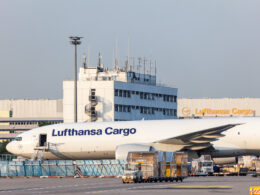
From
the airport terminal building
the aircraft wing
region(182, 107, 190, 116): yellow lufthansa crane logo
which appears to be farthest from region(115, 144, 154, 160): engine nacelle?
region(182, 107, 190, 116): yellow lufthansa crane logo

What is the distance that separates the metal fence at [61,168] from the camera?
56.6 m

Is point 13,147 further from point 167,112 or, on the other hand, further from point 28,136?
point 167,112

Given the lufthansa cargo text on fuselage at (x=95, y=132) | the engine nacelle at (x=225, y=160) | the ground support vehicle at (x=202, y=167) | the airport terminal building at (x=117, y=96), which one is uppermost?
the airport terminal building at (x=117, y=96)

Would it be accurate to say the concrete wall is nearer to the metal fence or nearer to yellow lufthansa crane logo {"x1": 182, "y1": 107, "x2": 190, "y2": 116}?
yellow lufthansa crane logo {"x1": 182, "y1": 107, "x2": 190, "y2": 116}

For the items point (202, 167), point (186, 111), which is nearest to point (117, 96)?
point (202, 167)

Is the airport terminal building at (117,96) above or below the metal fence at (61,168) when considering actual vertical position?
above

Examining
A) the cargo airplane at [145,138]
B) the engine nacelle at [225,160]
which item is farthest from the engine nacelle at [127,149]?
the engine nacelle at [225,160]

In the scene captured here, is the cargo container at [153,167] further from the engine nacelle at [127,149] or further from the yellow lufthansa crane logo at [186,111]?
the yellow lufthansa crane logo at [186,111]

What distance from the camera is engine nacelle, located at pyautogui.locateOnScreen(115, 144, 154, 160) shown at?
190ft

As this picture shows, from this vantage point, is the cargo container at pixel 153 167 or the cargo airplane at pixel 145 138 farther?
the cargo airplane at pixel 145 138

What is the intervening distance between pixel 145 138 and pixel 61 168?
7.62m

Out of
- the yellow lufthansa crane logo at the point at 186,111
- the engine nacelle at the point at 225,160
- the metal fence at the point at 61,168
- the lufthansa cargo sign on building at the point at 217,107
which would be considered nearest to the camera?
the metal fence at the point at 61,168

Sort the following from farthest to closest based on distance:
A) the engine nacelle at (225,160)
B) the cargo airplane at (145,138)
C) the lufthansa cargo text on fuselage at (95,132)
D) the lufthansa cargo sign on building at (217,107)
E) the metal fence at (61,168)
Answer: the lufthansa cargo sign on building at (217,107)
the lufthansa cargo text on fuselage at (95,132)
the engine nacelle at (225,160)
the cargo airplane at (145,138)
the metal fence at (61,168)

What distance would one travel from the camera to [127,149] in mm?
58156
